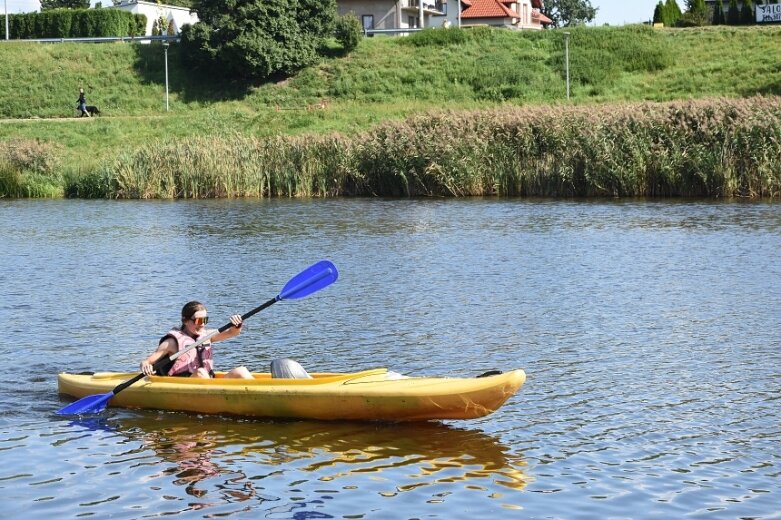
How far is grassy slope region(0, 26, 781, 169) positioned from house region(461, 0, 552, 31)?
708 inches

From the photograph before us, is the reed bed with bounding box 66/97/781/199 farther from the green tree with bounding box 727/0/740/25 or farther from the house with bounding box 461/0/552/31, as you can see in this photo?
the house with bounding box 461/0/552/31

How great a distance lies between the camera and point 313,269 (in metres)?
10.5

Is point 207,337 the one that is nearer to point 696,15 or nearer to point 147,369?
point 147,369

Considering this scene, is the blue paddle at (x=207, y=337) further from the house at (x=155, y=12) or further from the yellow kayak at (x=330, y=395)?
the house at (x=155, y=12)

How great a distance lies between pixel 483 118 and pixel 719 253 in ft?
40.7

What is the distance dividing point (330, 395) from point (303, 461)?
863 millimetres

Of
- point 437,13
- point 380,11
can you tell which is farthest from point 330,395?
point 437,13

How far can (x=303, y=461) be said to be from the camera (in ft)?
27.6

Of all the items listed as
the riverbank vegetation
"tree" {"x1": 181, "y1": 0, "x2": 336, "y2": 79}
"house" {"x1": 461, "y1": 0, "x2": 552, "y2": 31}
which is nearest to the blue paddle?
the riverbank vegetation

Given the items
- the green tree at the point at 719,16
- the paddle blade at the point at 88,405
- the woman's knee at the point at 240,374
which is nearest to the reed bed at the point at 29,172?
the paddle blade at the point at 88,405

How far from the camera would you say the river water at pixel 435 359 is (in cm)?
764

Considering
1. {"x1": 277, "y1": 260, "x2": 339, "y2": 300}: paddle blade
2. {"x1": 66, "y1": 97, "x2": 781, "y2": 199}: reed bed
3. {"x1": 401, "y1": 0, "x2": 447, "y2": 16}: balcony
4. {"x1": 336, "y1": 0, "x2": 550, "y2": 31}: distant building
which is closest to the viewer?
{"x1": 277, "y1": 260, "x2": 339, "y2": 300}: paddle blade

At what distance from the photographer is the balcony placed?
7400 centimetres

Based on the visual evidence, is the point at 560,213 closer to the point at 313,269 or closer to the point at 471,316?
the point at 471,316
